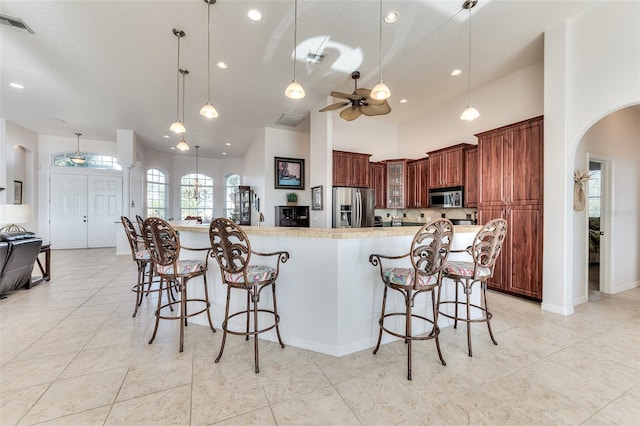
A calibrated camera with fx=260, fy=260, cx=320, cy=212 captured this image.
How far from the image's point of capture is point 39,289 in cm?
394

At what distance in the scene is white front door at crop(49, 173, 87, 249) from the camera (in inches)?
311

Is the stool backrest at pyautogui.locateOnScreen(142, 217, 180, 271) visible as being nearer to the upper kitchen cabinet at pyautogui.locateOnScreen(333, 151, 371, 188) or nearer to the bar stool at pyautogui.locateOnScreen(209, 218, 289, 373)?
the bar stool at pyautogui.locateOnScreen(209, 218, 289, 373)

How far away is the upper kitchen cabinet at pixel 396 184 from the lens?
6051 mm

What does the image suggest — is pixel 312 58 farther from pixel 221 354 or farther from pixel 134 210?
pixel 134 210

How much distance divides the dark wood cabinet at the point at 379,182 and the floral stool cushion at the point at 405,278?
4150mm

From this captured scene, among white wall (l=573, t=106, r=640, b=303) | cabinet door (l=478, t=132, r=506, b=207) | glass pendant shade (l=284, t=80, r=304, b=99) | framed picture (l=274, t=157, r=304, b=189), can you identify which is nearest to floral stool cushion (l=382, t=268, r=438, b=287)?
glass pendant shade (l=284, t=80, r=304, b=99)

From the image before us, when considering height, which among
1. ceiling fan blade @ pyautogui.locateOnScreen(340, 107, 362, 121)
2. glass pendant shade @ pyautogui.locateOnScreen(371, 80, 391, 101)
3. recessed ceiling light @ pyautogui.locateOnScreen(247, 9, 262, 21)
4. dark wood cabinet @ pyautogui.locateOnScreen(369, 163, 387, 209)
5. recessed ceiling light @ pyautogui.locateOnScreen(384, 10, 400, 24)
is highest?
recessed ceiling light @ pyautogui.locateOnScreen(384, 10, 400, 24)

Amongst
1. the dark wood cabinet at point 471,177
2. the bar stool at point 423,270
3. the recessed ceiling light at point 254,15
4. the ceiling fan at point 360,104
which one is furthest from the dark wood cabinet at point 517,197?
the recessed ceiling light at point 254,15

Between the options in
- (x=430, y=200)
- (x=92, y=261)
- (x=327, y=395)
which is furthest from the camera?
(x=92, y=261)

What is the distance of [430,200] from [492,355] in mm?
3665

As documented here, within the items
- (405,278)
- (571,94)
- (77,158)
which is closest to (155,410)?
(405,278)

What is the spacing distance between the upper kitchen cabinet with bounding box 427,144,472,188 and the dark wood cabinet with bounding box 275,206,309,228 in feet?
10.3

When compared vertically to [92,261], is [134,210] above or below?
above

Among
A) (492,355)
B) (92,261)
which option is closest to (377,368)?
(492,355)
